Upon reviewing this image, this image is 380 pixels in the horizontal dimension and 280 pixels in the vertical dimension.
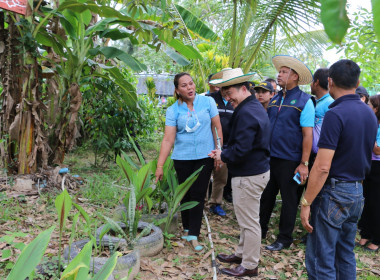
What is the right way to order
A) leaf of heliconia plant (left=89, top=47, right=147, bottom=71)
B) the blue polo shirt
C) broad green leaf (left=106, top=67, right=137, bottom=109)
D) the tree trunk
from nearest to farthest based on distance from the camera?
the blue polo shirt
the tree trunk
leaf of heliconia plant (left=89, top=47, right=147, bottom=71)
broad green leaf (left=106, top=67, right=137, bottom=109)

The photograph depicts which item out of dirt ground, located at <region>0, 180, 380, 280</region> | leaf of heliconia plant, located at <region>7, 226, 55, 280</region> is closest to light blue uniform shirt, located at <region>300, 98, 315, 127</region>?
dirt ground, located at <region>0, 180, 380, 280</region>

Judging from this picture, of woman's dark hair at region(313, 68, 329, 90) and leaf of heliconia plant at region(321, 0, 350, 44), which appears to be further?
woman's dark hair at region(313, 68, 329, 90)

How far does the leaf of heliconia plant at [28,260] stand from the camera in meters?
1.65

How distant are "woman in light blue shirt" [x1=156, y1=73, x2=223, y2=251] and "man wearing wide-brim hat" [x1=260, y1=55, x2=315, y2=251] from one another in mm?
617

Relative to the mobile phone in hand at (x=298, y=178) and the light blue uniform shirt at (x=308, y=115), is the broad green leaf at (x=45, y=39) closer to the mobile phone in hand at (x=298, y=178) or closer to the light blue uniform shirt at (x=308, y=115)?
the light blue uniform shirt at (x=308, y=115)

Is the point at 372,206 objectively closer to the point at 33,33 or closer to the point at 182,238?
the point at 182,238

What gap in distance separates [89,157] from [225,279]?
16.4 feet

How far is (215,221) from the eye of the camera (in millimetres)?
4391

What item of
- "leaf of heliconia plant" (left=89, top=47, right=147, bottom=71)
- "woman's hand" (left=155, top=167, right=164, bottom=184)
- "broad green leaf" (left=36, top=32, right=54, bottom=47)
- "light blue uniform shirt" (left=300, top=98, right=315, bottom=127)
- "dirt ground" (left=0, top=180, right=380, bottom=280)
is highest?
"broad green leaf" (left=36, top=32, right=54, bottom=47)

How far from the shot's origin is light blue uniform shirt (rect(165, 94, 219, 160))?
3.48m

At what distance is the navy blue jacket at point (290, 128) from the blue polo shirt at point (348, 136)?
121cm

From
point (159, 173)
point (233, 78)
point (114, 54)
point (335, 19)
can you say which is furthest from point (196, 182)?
point (335, 19)

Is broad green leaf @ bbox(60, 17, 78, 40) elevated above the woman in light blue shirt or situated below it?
above

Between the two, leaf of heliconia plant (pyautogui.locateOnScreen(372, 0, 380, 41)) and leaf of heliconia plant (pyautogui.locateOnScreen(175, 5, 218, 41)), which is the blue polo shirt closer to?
leaf of heliconia plant (pyautogui.locateOnScreen(372, 0, 380, 41))
